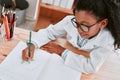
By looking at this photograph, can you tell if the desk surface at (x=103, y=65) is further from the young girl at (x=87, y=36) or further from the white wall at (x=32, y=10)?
the white wall at (x=32, y=10)

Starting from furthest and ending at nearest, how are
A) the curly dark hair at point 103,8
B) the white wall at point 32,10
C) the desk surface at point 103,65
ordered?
the white wall at point 32,10 < the desk surface at point 103,65 < the curly dark hair at point 103,8

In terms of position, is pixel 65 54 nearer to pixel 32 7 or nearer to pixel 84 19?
pixel 84 19

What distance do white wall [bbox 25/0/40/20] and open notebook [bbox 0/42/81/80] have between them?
1.41m

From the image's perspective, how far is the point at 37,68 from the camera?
0.95m

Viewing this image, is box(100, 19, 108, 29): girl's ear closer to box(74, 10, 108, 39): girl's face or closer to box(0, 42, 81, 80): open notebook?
box(74, 10, 108, 39): girl's face

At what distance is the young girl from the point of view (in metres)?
0.88

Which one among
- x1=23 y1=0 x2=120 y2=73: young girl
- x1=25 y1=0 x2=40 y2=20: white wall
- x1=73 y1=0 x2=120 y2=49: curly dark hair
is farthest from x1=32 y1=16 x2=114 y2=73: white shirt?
x1=25 y1=0 x2=40 y2=20: white wall

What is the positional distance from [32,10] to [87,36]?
1573 mm

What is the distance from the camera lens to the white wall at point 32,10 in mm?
2375

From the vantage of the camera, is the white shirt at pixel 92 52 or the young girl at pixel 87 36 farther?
the white shirt at pixel 92 52

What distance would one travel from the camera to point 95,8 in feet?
2.82

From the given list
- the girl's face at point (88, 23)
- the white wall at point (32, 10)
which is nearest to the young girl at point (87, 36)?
the girl's face at point (88, 23)

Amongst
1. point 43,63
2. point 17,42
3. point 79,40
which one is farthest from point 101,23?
point 17,42

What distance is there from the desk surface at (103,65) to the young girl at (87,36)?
0.04 metres
